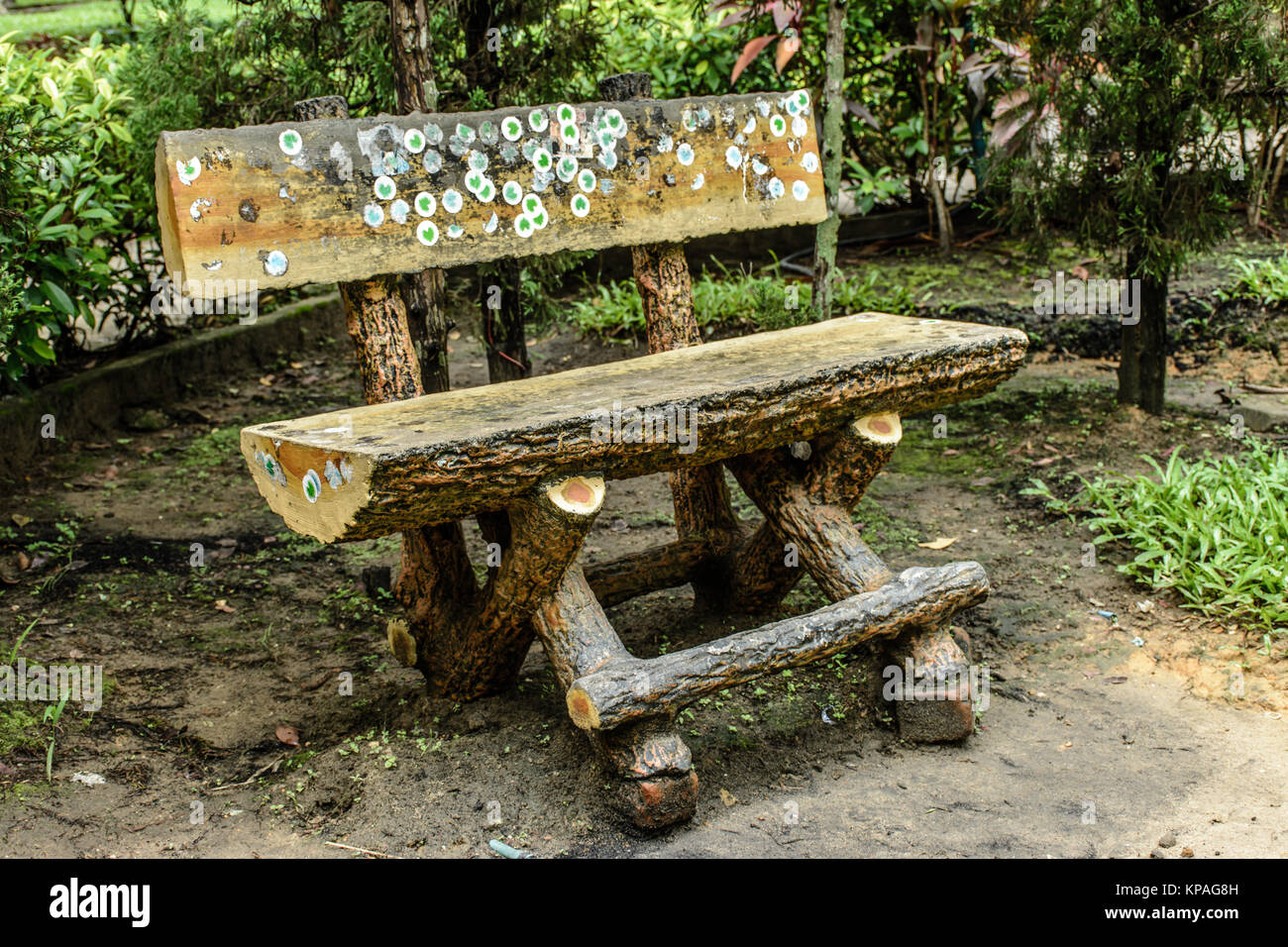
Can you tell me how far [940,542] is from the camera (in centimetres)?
426

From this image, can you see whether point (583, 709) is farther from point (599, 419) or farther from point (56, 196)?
point (56, 196)

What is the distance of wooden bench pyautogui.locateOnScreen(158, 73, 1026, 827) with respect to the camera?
2689 mm

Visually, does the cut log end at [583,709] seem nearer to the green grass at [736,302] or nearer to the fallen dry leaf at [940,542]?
the fallen dry leaf at [940,542]

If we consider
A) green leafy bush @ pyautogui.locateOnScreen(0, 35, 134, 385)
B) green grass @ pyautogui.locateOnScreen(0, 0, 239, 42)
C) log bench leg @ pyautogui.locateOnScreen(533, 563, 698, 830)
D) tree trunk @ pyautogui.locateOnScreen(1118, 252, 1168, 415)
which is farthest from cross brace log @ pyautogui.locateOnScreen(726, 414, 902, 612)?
green grass @ pyautogui.locateOnScreen(0, 0, 239, 42)

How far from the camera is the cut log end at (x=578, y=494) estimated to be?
275 cm

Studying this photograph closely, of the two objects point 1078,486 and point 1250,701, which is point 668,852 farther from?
point 1078,486

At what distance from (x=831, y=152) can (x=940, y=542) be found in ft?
5.47

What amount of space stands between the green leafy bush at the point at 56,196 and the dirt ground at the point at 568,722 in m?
0.72

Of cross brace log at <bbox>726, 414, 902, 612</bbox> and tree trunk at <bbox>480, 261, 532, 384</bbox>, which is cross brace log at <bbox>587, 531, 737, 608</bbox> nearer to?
cross brace log at <bbox>726, 414, 902, 612</bbox>

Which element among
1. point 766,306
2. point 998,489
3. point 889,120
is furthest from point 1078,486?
point 889,120

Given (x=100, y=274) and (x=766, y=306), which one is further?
(x=766, y=306)

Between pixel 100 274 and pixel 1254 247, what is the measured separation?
238 inches

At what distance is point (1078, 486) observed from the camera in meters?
4.57

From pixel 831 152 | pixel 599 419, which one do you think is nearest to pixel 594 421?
pixel 599 419
